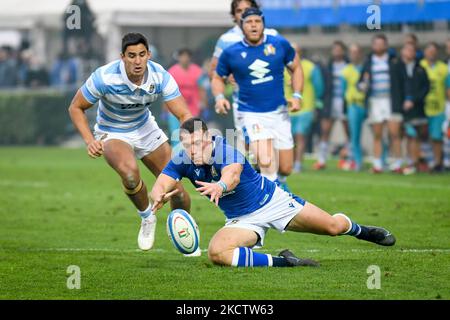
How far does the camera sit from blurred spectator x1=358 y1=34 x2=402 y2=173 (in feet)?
73.5

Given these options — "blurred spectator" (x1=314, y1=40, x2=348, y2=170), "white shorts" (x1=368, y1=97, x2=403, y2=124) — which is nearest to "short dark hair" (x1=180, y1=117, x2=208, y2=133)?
"white shorts" (x1=368, y1=97, x2=403, y2=124)

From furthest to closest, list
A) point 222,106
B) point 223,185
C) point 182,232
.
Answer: point 222,106, point 182,232, point 223,185

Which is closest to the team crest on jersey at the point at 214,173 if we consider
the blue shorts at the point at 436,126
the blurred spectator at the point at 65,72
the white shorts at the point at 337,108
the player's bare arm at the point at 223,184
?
the player's bare arm at the point at 223,184

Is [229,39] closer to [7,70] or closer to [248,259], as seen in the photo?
[248,259]

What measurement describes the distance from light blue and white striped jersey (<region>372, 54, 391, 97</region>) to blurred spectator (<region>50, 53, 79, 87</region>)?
13272 mm

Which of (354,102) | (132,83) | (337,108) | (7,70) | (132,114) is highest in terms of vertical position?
(7,70)

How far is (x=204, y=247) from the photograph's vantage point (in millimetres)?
12812

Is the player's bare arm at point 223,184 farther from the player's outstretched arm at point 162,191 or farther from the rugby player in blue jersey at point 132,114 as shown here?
the rugby player in blue jersey at point 132,114

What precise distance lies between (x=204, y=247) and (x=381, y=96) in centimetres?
1058

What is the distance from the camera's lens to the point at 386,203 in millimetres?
17156

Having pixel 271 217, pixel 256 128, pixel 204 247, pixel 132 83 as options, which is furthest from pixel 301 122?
pixel 271 217

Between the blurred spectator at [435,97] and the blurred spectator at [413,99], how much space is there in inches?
7.1
